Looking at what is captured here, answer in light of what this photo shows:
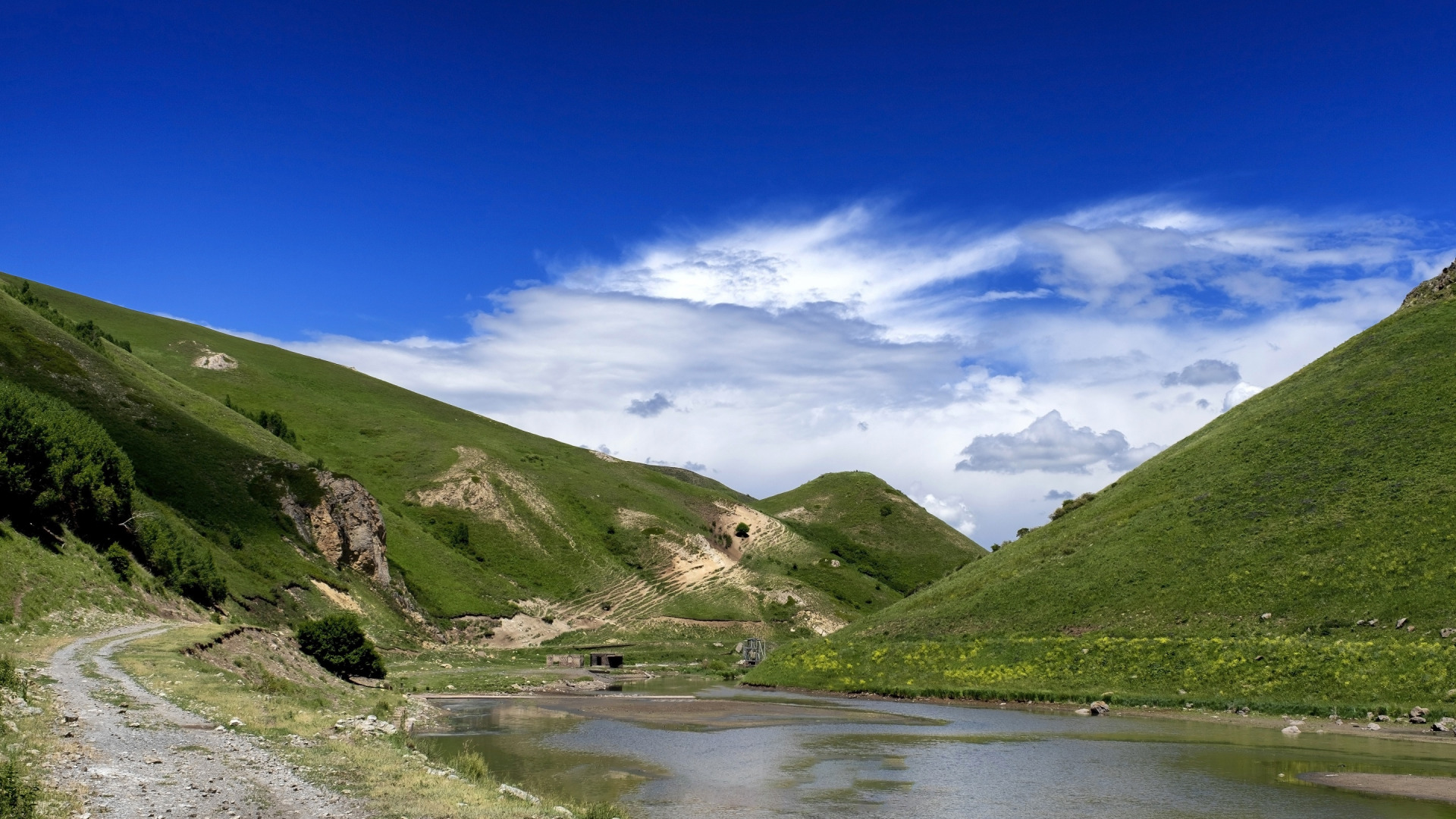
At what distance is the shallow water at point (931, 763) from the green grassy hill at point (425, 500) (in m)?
40.2

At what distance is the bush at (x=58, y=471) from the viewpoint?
45500 millimetres

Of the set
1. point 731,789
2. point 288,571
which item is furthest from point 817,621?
point 731,789

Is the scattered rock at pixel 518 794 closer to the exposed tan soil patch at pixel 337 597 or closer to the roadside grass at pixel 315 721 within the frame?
the roadside grass at pixel 315 721

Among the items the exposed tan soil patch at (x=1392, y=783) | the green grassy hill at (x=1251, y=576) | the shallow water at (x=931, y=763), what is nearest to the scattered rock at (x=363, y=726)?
the shallow water at (x=931, y=763)

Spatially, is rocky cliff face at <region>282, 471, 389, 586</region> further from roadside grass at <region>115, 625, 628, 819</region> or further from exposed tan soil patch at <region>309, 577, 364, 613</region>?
roadside grass at <region>115, 625, 628, 819</region>

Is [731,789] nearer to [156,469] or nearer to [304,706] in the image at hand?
[304,706]

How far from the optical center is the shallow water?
22.9 meters

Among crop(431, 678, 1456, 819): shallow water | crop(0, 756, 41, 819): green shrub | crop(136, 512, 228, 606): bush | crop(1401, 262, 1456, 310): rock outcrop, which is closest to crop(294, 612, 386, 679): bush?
crop(431, 678, 1456, 819): shallow water

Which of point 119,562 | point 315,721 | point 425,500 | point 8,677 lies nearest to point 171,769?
point 8,677

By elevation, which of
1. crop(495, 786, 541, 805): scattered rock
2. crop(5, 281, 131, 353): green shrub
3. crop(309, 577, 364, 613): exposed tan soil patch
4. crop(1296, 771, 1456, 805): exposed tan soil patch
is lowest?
crop(309, 577, 364, 613): exposed tan soil patch

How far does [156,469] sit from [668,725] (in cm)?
5862

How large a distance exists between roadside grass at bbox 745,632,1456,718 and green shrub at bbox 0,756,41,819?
145 ft

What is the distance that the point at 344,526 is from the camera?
9081 cm

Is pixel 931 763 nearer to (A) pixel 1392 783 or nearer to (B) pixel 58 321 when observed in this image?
(A) pixel 1392 783
